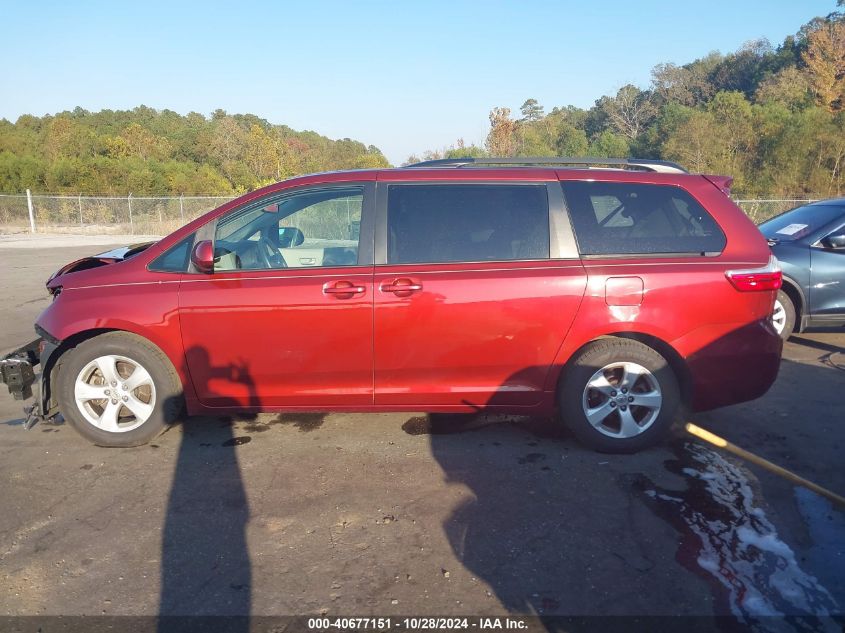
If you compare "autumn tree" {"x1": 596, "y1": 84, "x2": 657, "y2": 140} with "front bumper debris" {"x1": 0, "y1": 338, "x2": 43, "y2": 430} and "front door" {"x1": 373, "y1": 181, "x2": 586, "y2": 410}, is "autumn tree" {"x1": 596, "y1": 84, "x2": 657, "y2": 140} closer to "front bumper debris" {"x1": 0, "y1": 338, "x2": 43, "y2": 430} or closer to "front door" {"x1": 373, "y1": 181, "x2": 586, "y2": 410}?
"front door" {"x1": 373, "y1": 181, "x2": 586, "y2": 410}

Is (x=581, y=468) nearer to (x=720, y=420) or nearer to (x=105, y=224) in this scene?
(x=720, y=420)

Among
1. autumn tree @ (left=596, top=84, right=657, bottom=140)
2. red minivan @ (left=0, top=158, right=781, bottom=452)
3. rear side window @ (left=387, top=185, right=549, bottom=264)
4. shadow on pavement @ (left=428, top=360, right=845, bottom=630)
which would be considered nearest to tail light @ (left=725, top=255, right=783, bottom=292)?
red minivan @ (left=0, top=158, right=781, bottom=452)

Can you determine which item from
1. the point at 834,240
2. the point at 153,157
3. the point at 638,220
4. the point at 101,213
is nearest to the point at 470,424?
the point at 638,220

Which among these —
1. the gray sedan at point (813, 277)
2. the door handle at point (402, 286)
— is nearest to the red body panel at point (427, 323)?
the door handle at point (402, 286)

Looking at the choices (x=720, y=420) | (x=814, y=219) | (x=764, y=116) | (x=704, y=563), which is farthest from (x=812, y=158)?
(x=704, y=563)

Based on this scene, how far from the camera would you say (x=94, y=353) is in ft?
14.0

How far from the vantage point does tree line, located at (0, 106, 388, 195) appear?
3894 cm

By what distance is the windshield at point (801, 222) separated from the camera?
→ 7316 millimetres

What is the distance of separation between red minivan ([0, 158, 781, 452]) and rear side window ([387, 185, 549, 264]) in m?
0.01

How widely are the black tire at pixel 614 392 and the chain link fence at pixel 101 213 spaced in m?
28.5

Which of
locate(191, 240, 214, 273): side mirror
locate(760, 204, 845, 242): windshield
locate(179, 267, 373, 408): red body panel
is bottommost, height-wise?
locate(179, 267, 373, 408): red body panel

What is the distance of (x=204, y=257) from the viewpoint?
416 centimetres

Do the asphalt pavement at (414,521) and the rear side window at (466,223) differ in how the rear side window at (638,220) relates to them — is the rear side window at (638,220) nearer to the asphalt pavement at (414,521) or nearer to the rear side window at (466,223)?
the rear side window at (466,223)

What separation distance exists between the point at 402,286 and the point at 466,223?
0.61 m
